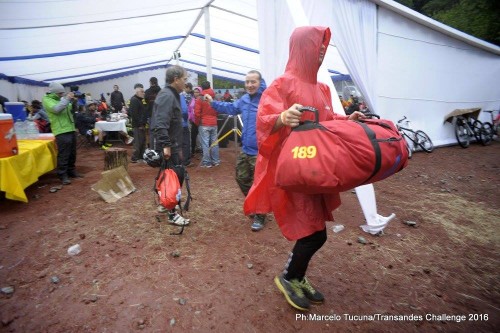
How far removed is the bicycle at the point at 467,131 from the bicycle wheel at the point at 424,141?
1.42 m

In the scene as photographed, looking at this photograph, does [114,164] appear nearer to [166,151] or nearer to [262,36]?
[166,151]

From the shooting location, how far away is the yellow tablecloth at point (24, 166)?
3.70 meters

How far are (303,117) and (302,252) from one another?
93 cm

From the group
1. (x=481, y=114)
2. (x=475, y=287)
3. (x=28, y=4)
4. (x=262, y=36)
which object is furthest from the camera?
(x=481, y=114)

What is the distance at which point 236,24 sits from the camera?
8.73m

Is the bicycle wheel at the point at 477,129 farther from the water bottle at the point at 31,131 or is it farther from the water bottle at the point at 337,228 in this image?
the water bottle at the point at 31,131

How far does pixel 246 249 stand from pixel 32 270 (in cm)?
212

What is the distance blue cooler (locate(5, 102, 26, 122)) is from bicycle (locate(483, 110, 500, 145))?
1294 centimetres

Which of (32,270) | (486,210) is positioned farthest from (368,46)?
(32,270)

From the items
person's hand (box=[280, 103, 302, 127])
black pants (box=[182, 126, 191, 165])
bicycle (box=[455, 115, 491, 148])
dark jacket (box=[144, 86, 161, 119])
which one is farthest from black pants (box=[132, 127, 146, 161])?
bicycle (box=[455, 115, 491, 148])

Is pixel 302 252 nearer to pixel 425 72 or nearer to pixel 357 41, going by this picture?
pixel 357 41

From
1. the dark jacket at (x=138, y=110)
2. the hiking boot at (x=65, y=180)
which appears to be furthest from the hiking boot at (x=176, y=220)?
the dark jacket at (x=138, y=110)

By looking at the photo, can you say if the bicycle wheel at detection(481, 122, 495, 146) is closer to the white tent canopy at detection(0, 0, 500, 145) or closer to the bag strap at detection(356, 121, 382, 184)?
the white tent canopy at detection(0, 0, 500, 145)

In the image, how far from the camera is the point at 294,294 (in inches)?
82.3
